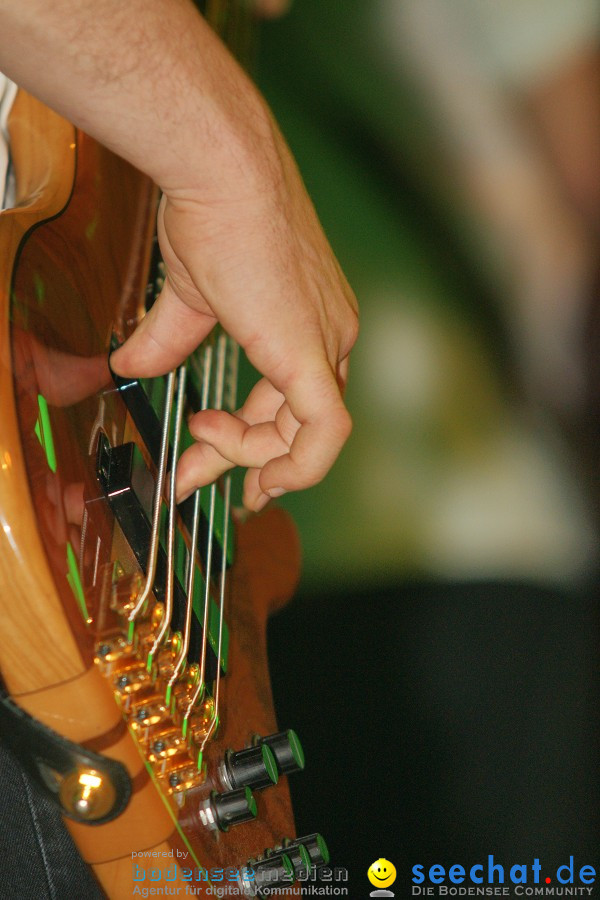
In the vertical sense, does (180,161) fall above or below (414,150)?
below

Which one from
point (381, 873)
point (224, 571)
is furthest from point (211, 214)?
point (381, 873)

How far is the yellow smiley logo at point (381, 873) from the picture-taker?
0.81 metres

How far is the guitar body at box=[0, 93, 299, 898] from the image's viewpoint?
420mm

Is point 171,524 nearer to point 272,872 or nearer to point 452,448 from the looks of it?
point 272,872

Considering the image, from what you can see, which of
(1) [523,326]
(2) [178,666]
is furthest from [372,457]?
(2) [178,666]

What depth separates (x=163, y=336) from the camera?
0.61 m

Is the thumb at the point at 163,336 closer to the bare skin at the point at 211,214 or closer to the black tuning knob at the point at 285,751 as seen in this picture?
the bare skin at the point at 211,214

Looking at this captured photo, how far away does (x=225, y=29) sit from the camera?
126cm

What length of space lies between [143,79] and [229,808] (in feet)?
1.55

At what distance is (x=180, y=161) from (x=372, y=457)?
50.1 inches

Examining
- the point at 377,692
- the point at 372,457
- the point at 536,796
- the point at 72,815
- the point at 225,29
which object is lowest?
the point at 536,796

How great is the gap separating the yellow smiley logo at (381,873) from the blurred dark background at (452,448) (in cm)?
1

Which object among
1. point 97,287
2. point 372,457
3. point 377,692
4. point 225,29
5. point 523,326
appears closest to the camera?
point 97,287

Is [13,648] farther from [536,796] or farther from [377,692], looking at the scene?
[536,796]
